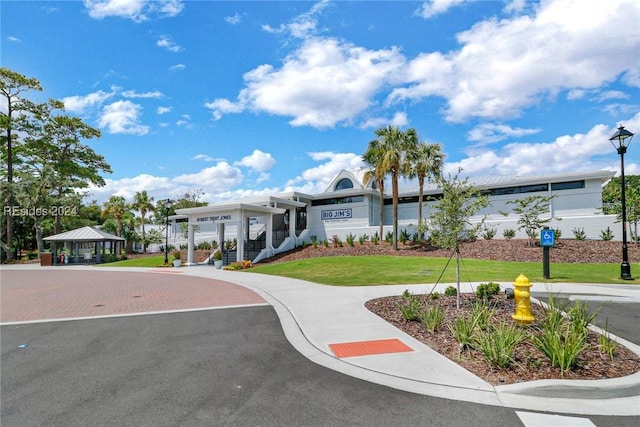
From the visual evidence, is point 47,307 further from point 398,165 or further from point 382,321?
point 398,165

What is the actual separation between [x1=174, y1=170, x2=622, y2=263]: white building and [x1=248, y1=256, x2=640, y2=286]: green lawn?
4.53 metres

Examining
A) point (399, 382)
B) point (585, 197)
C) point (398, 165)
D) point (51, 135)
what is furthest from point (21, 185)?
point (585, 197)

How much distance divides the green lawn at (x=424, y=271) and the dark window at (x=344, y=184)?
16.1m

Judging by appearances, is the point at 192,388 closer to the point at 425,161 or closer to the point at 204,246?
the point at 425,161

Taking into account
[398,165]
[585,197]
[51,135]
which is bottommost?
[585,197]

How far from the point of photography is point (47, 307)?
10.9 metres

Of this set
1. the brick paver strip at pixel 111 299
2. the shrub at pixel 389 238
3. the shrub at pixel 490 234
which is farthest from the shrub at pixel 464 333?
the shrub at pixel 389 238

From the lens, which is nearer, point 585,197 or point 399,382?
point 399,382

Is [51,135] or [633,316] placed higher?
[51,135]

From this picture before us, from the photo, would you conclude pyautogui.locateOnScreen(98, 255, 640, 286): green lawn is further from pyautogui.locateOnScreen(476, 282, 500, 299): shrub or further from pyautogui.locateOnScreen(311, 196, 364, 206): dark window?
pyautogui.locateOnScreen(311, 196, 364, 206): dark window

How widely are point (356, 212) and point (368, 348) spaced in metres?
28.3

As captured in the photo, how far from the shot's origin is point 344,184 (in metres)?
38.0

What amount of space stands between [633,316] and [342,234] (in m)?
24.3

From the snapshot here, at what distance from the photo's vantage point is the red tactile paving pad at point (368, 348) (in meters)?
6.00
